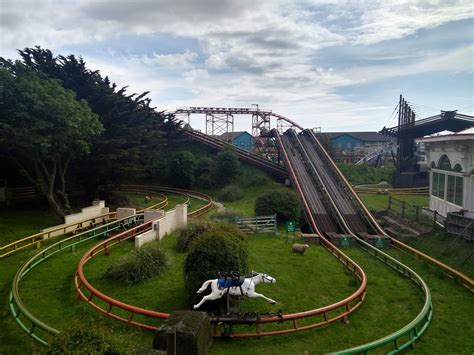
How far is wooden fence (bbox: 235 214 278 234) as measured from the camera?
840 inches

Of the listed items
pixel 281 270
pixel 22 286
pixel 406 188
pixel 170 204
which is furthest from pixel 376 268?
pixel 406 188

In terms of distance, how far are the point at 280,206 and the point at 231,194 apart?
12.1 m

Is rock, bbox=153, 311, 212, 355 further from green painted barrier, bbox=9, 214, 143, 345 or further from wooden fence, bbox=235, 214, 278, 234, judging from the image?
wooden fence, bbox=235, 214, 278, 234

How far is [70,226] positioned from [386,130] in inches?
1608

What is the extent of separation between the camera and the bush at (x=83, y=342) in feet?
18.6

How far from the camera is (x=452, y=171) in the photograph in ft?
71.8

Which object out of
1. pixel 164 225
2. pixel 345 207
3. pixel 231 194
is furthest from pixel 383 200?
pixel 164 225

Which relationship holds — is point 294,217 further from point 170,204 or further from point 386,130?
point 386,130

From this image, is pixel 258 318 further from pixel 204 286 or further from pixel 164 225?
pixel 164 225

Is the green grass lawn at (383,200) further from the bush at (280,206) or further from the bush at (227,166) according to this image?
the bush at (227,166)

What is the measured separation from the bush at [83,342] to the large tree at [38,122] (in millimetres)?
14351

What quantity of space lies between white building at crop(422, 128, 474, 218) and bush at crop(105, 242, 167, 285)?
15.8 meters

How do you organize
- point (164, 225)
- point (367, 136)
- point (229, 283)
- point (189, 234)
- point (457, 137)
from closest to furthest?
point (229, 283) → point (189, 234) → point (164, 225) → point (457, 137) → point (367, 136)

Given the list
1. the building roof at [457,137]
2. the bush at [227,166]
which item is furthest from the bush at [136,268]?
the bush at [227,166]
